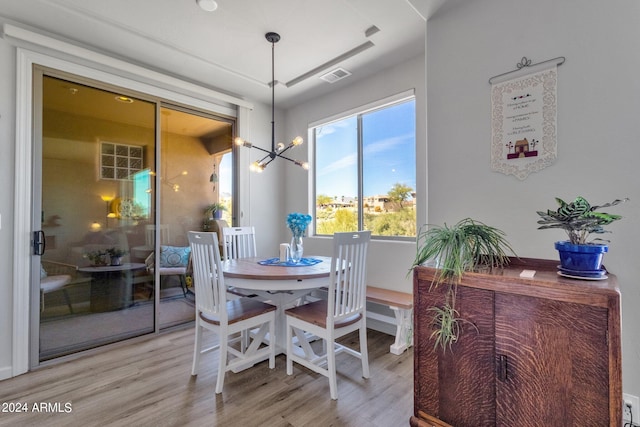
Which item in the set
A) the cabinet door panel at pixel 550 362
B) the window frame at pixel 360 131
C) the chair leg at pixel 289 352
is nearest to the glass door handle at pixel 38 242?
the chair leg at pixel 289 352

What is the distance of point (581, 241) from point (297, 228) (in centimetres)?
200

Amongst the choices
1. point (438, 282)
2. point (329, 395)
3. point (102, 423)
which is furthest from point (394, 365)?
point (102, 423)

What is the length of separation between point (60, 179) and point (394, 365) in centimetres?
326

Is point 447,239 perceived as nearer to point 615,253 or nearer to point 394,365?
point 615,253

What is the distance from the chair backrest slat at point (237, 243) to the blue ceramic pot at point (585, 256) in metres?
2.84

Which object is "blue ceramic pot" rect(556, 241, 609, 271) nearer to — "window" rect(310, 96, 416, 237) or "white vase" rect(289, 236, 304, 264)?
"window" rect(310, 96, 416, 237)

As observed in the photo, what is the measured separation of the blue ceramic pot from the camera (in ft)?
3.91

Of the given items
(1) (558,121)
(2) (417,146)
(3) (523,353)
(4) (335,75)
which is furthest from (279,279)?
(4) (335,75)

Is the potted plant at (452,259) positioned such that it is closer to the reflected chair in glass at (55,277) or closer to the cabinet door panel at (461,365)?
the cabinet door panel at (461,365)

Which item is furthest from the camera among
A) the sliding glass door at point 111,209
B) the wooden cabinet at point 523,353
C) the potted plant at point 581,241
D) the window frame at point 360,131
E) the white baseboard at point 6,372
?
the window frame at point 360,131

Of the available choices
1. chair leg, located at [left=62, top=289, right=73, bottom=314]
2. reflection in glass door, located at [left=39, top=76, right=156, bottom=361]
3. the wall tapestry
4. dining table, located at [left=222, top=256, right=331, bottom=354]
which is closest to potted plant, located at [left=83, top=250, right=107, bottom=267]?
reflection in glass door, located at [left=39, top=76, right=156, bottom=361]

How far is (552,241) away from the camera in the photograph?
1696mm

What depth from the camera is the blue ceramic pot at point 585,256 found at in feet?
3.91

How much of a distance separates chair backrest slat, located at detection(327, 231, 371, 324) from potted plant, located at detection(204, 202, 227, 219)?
205cm
